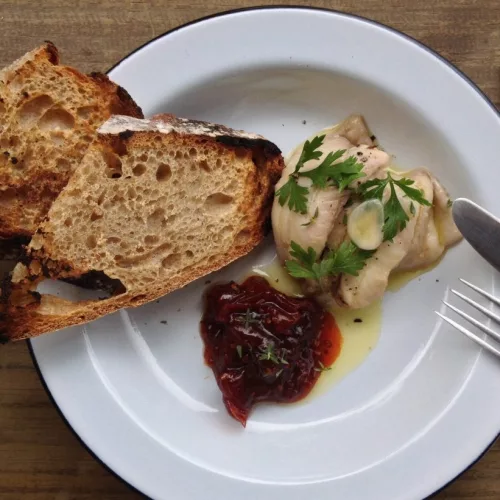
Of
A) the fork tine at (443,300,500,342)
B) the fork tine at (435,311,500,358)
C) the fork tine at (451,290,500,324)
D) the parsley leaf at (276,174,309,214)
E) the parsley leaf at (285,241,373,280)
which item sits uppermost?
the parsley leaf at (276,174,309,214)

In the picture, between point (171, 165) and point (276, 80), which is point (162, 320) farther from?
point (276, 80)

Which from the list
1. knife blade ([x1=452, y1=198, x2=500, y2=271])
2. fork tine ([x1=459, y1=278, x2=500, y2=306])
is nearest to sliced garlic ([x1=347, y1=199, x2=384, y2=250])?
knife blade ([x1=452, y1=198, x2=500, y2=271])

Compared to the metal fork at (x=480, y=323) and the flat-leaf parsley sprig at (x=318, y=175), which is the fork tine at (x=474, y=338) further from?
the flat-leaf parsley sprig at (x=318, y=175)

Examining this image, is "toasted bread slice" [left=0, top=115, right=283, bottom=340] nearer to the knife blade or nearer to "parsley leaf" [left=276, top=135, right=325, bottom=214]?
"parsley leaf" [left=276, top=135, right=325, bottom=214]

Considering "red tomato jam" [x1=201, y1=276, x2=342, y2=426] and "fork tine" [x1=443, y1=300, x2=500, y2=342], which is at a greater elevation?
"fork tine" [x1=443, y1=300, x2=500, y2=342]

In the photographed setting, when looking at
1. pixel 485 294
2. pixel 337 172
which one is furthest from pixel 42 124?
pixel 485 294

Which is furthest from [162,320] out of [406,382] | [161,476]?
[406,382]

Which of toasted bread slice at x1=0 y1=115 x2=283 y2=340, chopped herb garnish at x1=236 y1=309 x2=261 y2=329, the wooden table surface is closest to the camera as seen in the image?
toasted bread slice at x1=0 y1=115 x2=283 y2=340
